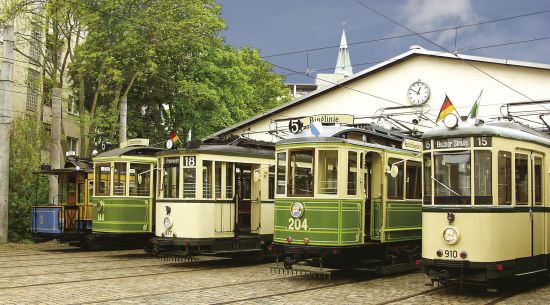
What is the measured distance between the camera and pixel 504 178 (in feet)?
35.3

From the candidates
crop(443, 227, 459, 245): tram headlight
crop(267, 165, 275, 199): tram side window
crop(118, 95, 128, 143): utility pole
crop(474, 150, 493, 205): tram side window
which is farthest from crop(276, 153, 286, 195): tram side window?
crop(118, 95, 128, 143): utility pole

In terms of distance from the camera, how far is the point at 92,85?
3005 centimetres

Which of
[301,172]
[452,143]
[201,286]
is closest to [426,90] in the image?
[301,172]

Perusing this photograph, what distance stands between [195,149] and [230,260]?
159 inches

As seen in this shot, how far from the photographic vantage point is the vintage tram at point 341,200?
41.5ft

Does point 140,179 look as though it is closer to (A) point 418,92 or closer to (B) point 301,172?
(B) point 301,172

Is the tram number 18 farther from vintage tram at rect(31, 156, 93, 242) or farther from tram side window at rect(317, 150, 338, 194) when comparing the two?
vintage tram at rect(31, 156, 93, 242)

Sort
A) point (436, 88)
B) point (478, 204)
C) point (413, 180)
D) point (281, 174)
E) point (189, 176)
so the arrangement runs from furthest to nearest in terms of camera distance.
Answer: point (436, 88) → point (189, 176) → point (413, 180) → point (281, 174) → point (478, 204)

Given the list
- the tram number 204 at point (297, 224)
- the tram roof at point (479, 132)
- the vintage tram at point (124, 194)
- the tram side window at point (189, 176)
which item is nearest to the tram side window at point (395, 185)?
the tram number 204 at point (297, 224)

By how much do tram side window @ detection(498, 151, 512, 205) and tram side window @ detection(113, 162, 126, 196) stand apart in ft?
35.6

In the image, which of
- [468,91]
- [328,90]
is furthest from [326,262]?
[328,90]

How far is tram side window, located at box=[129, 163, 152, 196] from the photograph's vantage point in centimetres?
1823

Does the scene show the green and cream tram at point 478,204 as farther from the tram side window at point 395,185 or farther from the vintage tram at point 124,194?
the vintage tram at point 124,194

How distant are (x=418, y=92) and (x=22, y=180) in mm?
15435
